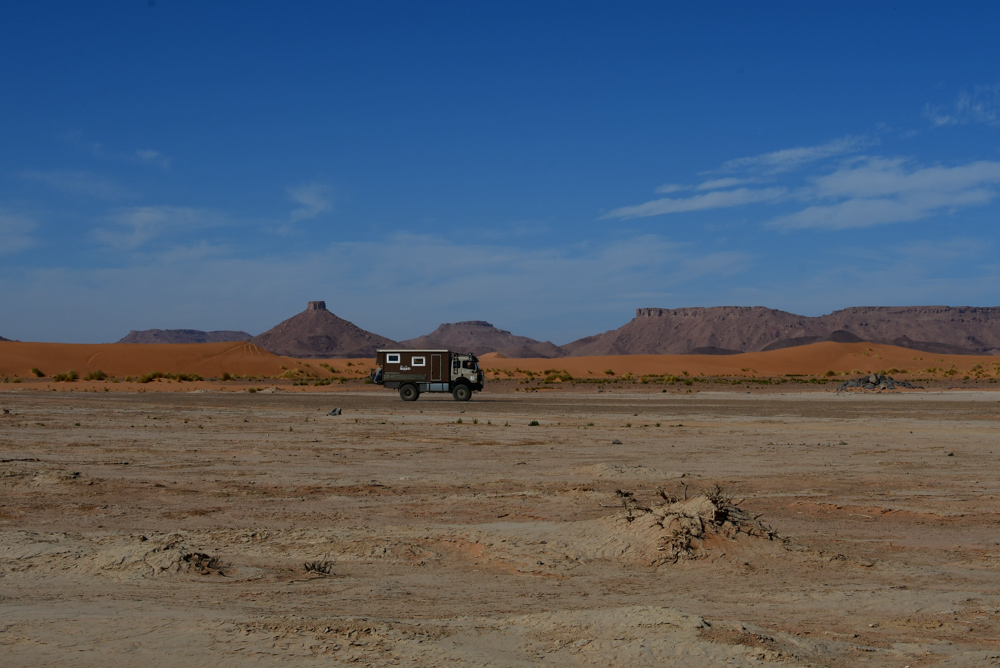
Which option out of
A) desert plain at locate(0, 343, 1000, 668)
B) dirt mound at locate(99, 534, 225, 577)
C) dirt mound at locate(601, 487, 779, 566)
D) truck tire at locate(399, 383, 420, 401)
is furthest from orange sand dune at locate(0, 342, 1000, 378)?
dirt mound at locate(601, 487, 779, 566)

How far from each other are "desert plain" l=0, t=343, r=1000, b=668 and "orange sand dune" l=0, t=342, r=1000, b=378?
3212 inches

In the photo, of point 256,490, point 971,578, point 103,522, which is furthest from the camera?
point 256,490

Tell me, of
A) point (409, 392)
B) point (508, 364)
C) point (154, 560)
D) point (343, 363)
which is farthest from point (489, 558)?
point (343, 363)

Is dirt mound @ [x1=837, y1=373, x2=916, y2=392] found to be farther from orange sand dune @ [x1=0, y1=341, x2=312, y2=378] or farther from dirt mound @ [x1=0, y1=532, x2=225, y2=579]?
orange sand dune @ [x1=0, y1=341, x2=312, y2=378]

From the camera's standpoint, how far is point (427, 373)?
45.7m

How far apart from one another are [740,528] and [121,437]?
62.1ft

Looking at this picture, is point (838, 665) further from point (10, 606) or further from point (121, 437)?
point (121, 437)

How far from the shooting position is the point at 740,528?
10273 millimetres

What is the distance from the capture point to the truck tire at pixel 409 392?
45.7m

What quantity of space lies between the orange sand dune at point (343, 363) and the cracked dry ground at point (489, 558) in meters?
84.3

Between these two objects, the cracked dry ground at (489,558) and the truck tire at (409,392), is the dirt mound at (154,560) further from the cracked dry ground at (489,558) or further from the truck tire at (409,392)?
the truck tire at (409,392)

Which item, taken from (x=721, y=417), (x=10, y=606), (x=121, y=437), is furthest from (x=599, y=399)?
(x=10, y=606)

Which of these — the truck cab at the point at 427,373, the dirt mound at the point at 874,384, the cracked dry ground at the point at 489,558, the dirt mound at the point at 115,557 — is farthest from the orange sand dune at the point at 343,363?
the dirt mound at the point at 115,557

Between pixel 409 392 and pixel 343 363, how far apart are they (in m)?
90.2
